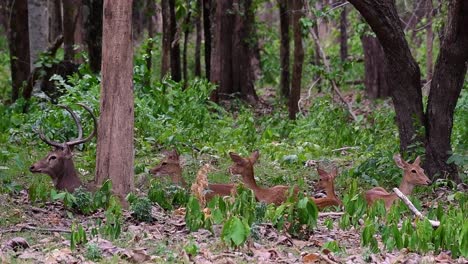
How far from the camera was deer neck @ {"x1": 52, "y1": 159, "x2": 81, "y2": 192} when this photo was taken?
8.84 metres

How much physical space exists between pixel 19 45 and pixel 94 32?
2.08m

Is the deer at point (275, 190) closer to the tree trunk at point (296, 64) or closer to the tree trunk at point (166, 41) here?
the tree trunk at point (296, 64)

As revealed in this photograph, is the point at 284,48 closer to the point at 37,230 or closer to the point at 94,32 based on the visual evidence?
the point at 94,32

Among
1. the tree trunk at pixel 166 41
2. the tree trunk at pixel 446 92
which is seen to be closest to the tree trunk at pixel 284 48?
the tree trunk at pixel 166 41

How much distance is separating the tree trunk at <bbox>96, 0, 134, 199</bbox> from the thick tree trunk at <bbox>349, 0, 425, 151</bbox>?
2913mm

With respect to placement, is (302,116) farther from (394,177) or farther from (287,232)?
(287,232)

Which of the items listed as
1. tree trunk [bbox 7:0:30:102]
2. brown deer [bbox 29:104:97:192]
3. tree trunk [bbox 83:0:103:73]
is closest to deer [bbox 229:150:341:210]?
brown deer [bbox 29:104:97:192]

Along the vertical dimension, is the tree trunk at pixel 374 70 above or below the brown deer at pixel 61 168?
above

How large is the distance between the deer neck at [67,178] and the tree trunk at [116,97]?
2.18 feet

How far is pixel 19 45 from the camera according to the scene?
16.5m

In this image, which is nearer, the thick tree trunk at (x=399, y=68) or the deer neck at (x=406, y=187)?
the deer neck at (x=406, y=187)

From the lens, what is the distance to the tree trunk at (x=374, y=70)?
21.9 metres

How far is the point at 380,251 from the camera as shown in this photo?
6742 mm

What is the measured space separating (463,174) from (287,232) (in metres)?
3.94
